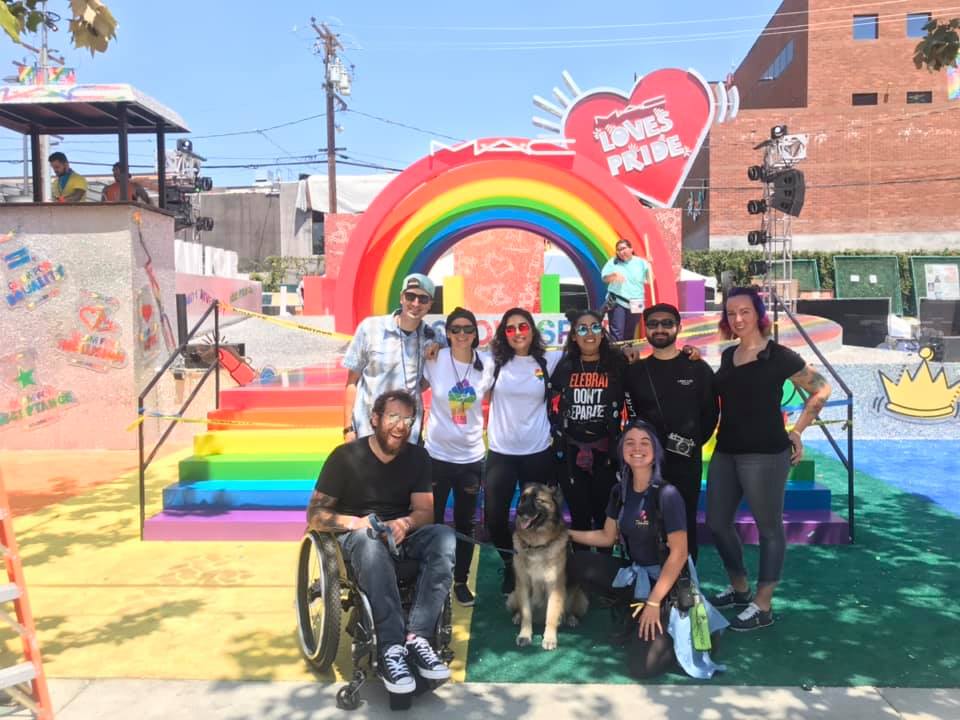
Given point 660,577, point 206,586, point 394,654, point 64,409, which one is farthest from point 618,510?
point 64,409

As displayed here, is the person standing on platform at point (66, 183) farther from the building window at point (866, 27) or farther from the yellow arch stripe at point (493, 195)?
the building window at point (866, 27)

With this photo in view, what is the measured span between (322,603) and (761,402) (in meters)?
2.27

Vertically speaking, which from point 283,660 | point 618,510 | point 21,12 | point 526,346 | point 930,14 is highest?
point 930,14

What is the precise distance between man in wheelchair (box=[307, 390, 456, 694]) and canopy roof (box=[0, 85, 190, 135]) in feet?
20.3

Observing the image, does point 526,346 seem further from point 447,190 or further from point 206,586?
point 447,190

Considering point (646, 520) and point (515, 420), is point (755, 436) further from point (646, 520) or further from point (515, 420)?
point (515, 420)

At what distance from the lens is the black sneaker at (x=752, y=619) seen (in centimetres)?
389

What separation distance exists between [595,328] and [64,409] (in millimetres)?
6764

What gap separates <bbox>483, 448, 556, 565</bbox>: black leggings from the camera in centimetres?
408

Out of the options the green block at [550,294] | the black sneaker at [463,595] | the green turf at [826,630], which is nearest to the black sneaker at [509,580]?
the green turf at [826,630]

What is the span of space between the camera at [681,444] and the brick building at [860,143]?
97.6ft

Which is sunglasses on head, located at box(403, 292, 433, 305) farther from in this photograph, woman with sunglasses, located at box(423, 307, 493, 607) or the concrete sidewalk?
the concrete sidewalk

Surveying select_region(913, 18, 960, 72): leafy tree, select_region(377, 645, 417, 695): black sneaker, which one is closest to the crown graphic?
select_region(913, 18, 960, 72): leafy tree

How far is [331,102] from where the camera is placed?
29969mm
